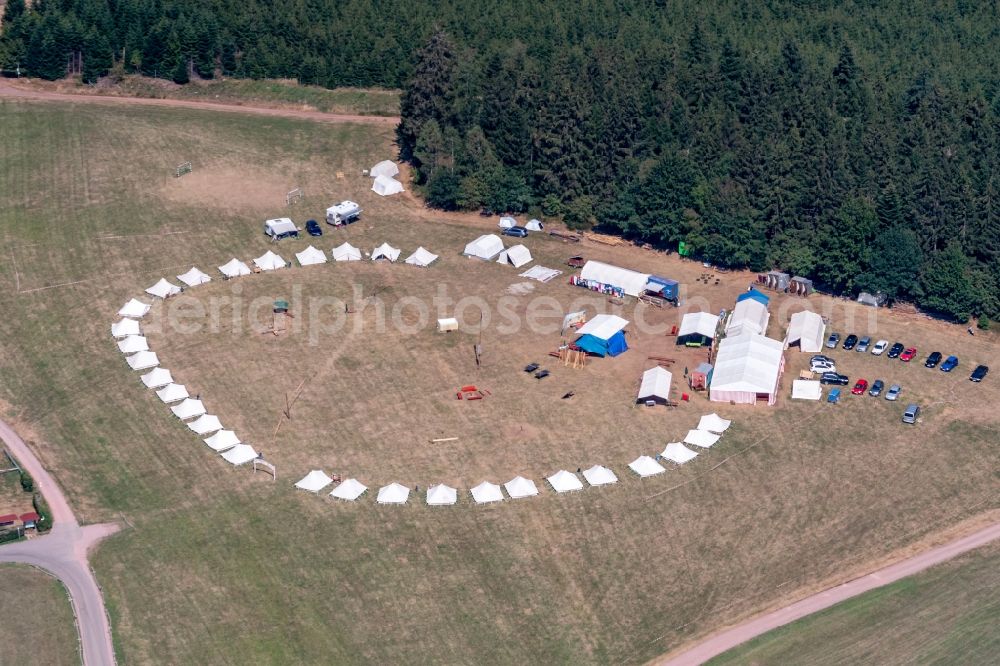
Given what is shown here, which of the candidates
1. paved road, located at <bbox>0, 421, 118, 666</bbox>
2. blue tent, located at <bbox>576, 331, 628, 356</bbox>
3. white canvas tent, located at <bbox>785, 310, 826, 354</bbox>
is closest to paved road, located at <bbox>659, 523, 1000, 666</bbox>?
white canvas tent, located at <bbox>785, 310, 826, 354</bbox>

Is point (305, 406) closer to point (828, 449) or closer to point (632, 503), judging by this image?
point (632, 503)

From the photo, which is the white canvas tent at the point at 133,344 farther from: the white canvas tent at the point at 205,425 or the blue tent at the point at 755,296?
the blue tent at the point at 755,296

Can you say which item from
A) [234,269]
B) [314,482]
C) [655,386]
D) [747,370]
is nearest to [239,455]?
[314,482]

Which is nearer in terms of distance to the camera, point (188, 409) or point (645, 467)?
point (645, 467)

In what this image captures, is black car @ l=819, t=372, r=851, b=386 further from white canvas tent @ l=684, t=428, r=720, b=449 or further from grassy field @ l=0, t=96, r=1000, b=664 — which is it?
white canvas tent @ l=684, t=428, r=720, b=449

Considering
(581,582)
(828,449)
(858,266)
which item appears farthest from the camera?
(858,266)

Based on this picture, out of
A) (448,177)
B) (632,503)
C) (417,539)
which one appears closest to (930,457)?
(632,503)

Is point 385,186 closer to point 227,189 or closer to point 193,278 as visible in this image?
point 227,189

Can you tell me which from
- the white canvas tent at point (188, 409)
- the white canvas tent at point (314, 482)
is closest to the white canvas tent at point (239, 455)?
the white canvas tent at point (314, 482)
